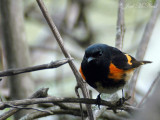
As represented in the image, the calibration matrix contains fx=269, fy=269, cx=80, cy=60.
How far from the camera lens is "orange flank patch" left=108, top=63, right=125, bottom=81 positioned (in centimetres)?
254

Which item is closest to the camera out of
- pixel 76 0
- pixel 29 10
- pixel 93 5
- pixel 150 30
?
pixel 150 30

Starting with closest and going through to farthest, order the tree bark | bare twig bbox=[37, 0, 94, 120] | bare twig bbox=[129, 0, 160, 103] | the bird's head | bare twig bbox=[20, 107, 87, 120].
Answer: bare twig bbox=[37, 0, 94, 120] → bare twig bbox=[20, 107, 87, 120] → the bird's head → bare twig bbox=[129, 0, 160, 103] → the tree bark

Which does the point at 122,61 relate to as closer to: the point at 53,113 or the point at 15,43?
the point at 53,113

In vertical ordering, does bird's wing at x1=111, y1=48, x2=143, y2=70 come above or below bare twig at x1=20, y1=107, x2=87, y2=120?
above

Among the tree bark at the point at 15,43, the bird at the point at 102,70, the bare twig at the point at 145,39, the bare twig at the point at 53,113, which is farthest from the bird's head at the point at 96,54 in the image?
the tree bark at the point at 15,43

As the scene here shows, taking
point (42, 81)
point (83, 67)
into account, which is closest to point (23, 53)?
point (83, 67)

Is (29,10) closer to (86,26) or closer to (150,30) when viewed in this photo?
(86,26)

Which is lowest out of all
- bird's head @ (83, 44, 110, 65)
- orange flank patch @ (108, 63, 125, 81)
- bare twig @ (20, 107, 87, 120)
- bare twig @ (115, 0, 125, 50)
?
bare twig @ (20, 107, 87, 120)

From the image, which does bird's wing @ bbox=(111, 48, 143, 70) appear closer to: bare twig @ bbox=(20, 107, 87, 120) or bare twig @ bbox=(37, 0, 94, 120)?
bare twig @ bbox=(20, 107, 87, 120)

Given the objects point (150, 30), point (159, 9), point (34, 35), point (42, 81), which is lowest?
point (42, 81)

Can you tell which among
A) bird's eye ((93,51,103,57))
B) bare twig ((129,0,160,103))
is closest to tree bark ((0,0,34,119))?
bird's eye ((93,51,103,57))

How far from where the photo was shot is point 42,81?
4875mm

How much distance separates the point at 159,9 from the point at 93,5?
3056 millimetres

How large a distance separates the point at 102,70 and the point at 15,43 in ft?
3.19
